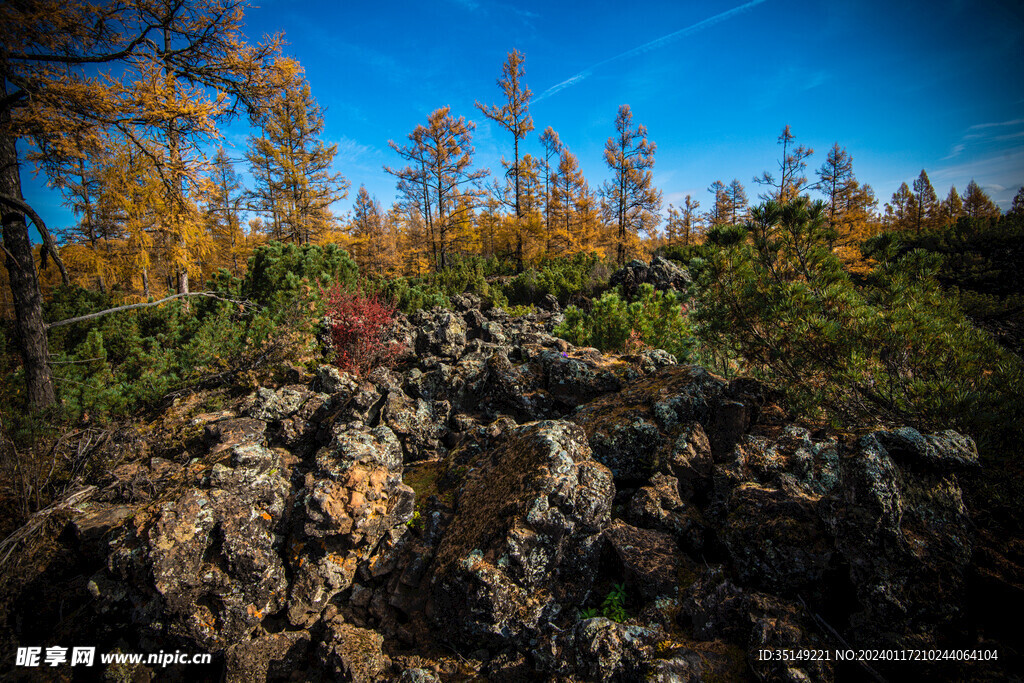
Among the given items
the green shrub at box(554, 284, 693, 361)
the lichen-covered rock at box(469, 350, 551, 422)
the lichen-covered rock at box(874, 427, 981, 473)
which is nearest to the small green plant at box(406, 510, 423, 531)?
the lichen-covered rock at box(469, 350, 551, 422)

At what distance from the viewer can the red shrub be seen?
21.5ft

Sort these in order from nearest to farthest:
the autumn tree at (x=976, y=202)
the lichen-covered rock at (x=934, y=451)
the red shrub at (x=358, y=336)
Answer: the lichen-covered rock at (x=934, y=451)
the red shrub at (x=358, y=336)
the autumn tree at (x=976, y=202)

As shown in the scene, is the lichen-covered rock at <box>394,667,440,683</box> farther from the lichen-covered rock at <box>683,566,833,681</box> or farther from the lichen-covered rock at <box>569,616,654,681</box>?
the lichen-covered rock at <box>683,566,833,681</box>

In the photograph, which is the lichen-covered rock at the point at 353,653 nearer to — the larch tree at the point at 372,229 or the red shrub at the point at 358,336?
the red shrub at the point at 358,336

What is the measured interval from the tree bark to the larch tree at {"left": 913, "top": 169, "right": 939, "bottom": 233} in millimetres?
50923

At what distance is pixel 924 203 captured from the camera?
108 ft

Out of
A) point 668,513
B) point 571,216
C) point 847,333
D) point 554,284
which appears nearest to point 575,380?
point 668,513

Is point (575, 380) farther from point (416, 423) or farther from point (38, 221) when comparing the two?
point (38, 221)

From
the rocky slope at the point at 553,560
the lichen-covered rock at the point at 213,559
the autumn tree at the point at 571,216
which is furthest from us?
the autumn tree at the point at 571,216

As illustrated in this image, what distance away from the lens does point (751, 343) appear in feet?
12.0

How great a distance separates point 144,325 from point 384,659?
800cm

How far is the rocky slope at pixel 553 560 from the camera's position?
1984 millimetres

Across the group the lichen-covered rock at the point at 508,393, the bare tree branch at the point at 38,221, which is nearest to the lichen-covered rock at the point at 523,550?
the lichen-covered rock at the point at 508,393

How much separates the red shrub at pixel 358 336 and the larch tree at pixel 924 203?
4671 cm
